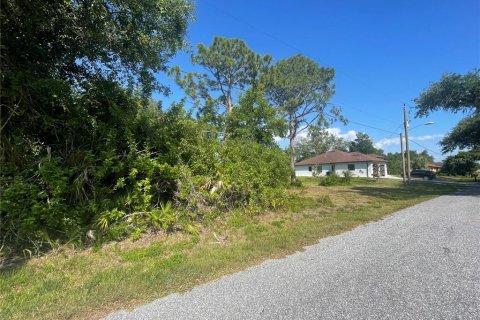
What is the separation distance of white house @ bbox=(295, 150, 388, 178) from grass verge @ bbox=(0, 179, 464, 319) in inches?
1261

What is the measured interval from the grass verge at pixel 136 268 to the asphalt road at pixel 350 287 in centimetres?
34

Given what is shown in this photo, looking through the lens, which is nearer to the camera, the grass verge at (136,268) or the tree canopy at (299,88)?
the grass verge at (136,268)

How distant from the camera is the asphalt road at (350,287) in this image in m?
2.92

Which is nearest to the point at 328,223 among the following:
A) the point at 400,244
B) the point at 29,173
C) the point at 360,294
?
the point at 400,244

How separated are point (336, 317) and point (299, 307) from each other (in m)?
0.39

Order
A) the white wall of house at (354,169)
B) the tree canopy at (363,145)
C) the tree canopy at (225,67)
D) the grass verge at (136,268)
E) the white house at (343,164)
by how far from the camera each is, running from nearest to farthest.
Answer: the grass verge at (136,268), the tree canopy at (225,67), the white wall of house at (354,169), the white house at (343,164), the tree canopy at (363,145)

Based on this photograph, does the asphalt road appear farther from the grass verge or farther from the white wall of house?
the white wall of house

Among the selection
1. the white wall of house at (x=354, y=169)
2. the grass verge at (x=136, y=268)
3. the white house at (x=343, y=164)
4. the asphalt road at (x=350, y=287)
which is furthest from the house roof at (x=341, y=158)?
the asphalt road at (x=350, y=287)

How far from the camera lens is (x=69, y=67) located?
669cm

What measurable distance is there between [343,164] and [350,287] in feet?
130

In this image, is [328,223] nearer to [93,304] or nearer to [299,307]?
[299,307]

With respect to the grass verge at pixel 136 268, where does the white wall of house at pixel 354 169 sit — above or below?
above

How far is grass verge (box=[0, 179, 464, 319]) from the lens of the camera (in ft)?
10.7

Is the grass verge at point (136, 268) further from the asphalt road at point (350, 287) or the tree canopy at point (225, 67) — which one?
Result: the tree canopy at point (225, 67)
